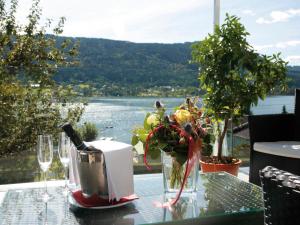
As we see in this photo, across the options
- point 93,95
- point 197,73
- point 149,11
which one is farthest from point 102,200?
point 149,11

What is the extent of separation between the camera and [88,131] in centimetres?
423

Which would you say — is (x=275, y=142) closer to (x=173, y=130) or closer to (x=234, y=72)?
(x=234, y=72)

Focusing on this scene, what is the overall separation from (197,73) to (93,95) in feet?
3.95

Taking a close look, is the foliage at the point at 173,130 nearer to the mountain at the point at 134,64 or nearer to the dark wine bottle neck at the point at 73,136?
the dark wine bottle neck at the point at 73,136

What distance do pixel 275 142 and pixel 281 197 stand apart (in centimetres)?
258

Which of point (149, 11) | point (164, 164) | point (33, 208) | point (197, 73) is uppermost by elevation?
point (149, 11)

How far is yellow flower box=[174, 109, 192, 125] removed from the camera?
5.59ft

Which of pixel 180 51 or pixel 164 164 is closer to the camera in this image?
pixel 164 164

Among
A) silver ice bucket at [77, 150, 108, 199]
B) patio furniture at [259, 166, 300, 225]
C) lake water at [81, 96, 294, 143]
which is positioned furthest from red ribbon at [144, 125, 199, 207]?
lake water at [81, 96, 294, 143]

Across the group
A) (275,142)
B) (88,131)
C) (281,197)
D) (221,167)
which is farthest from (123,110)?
(281,197)

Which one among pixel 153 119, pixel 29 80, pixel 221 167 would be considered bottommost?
pixel 221 167

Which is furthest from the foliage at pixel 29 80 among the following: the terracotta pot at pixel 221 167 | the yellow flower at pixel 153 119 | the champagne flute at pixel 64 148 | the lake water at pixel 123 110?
the yellow flower at pixel 153 119

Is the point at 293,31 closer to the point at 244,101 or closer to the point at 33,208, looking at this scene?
the point at 244,101

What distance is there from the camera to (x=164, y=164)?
1.72 m
